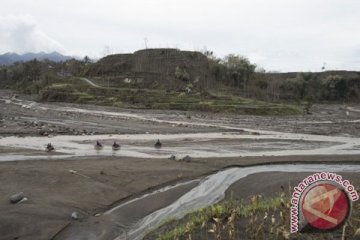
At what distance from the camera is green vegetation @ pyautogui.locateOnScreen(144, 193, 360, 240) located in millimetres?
10180

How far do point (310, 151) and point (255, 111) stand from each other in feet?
159

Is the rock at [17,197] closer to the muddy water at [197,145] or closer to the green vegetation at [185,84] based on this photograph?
the muddy water at [197,145]

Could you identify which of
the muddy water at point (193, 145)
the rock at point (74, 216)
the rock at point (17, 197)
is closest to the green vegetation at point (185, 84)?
the muddy water at point (193, 145)

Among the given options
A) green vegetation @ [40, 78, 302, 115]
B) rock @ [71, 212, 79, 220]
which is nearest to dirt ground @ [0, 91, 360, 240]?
rock @ [71, 212, 79, 220]

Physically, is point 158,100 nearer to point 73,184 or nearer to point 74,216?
point 73,184

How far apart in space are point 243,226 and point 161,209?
659 cm

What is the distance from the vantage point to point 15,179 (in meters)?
21.0

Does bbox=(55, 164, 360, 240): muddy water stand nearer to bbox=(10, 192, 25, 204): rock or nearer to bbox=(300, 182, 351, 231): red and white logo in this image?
bbox=(10, 192, 25, 204): rock

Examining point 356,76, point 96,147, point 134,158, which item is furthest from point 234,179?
point 356,76

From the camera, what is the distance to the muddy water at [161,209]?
1466 centimetres

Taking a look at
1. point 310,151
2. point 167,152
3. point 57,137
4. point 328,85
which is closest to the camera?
point 167,152

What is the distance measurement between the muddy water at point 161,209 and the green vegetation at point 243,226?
71.7 inches

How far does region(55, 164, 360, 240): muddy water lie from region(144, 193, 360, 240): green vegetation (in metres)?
1.82

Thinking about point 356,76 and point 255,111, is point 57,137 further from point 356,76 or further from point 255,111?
point 356,76
